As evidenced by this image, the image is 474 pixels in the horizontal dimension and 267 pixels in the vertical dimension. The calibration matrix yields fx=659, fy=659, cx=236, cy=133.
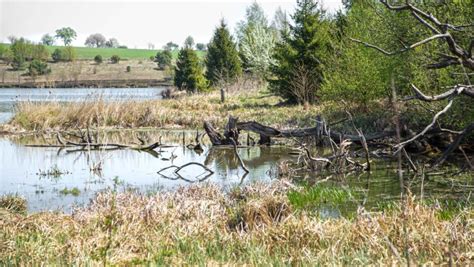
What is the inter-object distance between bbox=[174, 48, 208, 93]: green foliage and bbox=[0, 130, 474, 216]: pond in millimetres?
24735

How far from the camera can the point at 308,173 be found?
15.9 meters

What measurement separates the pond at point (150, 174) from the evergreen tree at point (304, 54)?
1049 centimetres

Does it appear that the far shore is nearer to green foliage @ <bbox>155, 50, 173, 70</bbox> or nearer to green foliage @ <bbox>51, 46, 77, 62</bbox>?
green foliage @ <bbox>155, 50, 173, 70</bbox>

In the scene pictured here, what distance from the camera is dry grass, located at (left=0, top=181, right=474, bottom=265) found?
700cm

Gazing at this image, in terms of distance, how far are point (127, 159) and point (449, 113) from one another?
30.7 ft

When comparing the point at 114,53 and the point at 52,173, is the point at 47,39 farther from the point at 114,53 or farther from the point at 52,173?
the point at 52,173

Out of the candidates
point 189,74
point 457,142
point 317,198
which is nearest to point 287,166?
point 317,198

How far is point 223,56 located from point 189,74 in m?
3.14

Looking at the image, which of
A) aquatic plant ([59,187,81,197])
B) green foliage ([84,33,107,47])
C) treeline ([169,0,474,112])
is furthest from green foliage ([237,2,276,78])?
green foliage ([84,33,107,47])

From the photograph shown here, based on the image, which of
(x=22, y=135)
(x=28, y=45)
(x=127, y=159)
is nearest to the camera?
(x=127, y=159)

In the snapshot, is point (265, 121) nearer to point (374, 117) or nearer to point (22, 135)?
point (374, 117)

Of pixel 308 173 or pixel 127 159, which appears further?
pixel 127 159

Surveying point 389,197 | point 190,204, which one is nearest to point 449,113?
point 389,197

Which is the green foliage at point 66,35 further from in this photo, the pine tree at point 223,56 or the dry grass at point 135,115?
the dry grass at point 135,115
